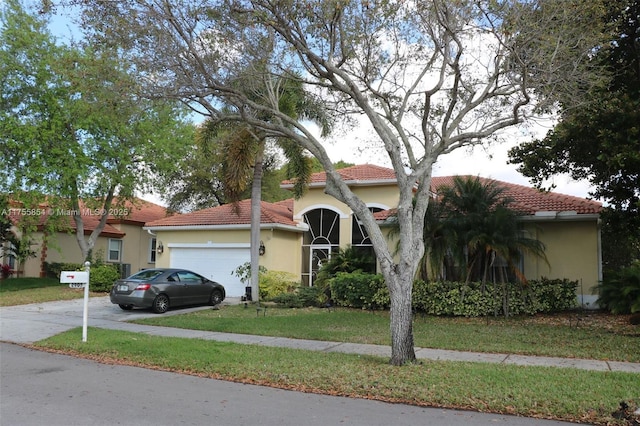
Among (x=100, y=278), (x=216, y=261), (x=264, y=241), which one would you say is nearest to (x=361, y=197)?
(x=264, y=241)

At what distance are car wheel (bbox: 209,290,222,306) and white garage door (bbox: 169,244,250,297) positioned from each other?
318cm

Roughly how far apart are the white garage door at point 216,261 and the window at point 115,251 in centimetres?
929

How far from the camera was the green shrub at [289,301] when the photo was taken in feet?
58.2

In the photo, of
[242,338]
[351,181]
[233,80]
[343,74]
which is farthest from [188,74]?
[351,181]

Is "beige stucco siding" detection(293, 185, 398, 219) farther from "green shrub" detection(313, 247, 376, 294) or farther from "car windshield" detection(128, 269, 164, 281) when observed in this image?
"car windshield" detection(128, 269, 164, 281)

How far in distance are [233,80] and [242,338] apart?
570 centimetres

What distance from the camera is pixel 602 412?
620 cm

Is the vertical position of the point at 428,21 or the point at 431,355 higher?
the point at 428,21

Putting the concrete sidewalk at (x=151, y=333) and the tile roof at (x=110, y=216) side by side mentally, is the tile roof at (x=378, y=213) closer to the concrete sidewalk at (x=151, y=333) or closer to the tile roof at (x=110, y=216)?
the tile roof at (x=110, y=216)

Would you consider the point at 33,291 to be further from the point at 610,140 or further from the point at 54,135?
the point at 610,140

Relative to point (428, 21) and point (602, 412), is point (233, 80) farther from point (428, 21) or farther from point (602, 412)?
point (602, 412)

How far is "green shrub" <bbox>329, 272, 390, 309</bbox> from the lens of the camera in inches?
658

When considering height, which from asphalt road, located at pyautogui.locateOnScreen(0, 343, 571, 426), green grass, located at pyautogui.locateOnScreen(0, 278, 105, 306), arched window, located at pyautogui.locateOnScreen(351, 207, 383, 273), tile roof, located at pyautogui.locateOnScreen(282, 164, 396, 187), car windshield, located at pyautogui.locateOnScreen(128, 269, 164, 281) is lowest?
asphalt road, located at pyautogui.locateOnScreen(0, 343, 571, 426)

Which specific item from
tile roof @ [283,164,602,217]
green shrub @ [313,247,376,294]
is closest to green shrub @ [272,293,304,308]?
green shrub @ [313,247,376,294]
